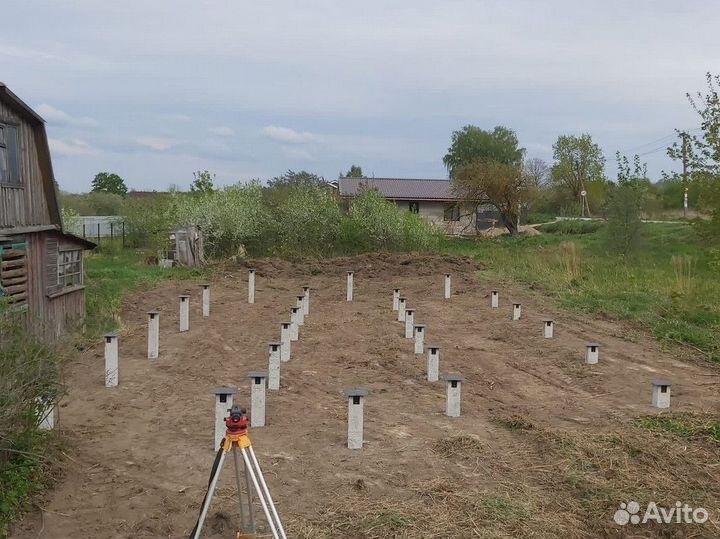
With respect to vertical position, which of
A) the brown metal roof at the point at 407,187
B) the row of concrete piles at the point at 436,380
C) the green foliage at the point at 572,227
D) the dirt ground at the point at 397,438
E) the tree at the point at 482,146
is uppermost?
the tree at the point at 482,146

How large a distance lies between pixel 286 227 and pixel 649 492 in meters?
21.0

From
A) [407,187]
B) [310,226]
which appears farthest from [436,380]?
[407,187]

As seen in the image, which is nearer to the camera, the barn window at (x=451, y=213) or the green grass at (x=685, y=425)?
the green grass at (x=685, y=425)

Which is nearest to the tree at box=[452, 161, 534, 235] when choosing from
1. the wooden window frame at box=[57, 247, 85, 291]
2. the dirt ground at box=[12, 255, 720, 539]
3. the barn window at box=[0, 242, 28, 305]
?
the dirt ground at box=[12, 255, 720, 539]

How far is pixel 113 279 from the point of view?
1917cm

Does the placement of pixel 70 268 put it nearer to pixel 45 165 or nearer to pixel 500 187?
pixel 45 165

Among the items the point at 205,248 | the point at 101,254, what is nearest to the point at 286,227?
the point at 205,248

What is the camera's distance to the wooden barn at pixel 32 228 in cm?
1009

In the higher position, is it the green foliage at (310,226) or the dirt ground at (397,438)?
the green foliage at (310,226)

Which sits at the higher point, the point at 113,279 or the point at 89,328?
the point at 113,279

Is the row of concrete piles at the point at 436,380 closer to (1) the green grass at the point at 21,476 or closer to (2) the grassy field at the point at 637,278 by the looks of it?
(2) the grassy field at the point at 637,278

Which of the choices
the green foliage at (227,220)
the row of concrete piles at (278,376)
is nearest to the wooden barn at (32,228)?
the row of concrete piles at (278,376)

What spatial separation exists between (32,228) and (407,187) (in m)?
36.5

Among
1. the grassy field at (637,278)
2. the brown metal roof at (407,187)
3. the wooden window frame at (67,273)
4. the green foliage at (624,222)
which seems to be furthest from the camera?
the brown metal roof at (407,187)
